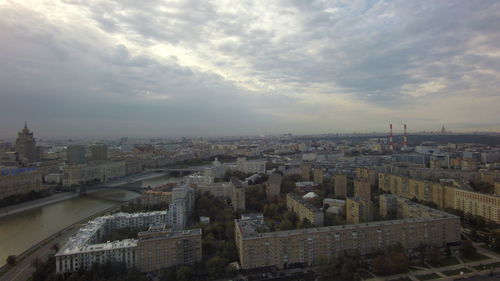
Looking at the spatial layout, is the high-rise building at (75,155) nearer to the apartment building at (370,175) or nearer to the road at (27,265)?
the road at (27,265)

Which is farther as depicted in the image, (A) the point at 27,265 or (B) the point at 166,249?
(A) the point at 27,265

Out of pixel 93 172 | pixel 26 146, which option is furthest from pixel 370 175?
pixel 26 146

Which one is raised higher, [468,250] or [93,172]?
[93,172]

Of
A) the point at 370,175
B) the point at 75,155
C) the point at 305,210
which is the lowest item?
the point at 305,210

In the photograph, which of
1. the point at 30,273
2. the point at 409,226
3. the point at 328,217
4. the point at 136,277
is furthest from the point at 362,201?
the point at 30,273

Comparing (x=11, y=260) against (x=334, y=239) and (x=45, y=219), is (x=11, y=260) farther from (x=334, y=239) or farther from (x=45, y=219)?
(x=334, y=239)

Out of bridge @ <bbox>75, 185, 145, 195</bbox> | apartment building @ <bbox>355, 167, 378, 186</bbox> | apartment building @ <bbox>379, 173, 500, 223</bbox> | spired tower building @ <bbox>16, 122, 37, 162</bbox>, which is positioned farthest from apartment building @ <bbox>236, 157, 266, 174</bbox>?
spired tower building @ <bbox>16, 122, 37, 162</bbox>

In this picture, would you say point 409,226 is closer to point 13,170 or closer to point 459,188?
point 459,188

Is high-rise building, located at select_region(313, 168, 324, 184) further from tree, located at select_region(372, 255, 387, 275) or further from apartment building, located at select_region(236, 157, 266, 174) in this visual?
tree, located at select_region(372, 255, 387, 275)
